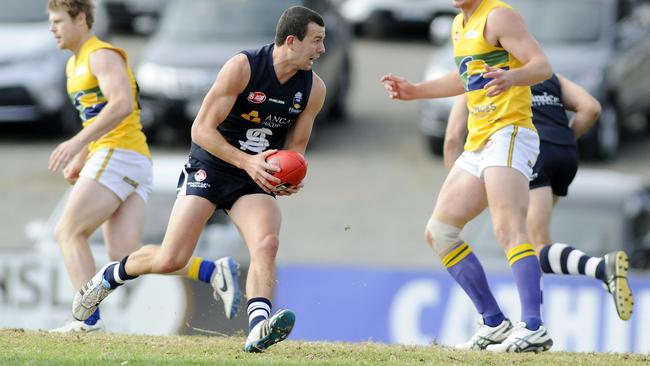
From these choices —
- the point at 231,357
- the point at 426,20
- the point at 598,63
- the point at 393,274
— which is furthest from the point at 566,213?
the point at 426,20

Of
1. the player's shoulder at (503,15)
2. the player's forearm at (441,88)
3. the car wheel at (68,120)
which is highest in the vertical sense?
the player's shoulder at (503,15)

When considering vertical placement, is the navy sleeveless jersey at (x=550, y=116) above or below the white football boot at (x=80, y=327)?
above

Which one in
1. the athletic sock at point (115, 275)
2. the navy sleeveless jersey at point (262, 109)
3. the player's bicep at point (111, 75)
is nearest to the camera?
the navy sleeveless jersey at point (262, 109)

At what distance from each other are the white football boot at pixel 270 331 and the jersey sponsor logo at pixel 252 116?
1252 mm

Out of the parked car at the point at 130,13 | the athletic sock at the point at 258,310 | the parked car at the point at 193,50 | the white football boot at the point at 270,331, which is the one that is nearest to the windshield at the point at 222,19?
the parked car at the point at 193,50

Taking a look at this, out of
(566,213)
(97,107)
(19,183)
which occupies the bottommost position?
(19,183)

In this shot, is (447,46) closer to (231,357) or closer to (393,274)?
(393,274)

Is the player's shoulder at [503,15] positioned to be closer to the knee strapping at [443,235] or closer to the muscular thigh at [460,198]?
the muscular thigh at [460,198]

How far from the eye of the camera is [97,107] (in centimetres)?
1027

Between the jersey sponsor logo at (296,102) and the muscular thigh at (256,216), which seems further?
the jersey sponsor logo at (296,102)

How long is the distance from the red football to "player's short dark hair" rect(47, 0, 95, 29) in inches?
84.9

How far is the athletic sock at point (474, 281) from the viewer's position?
972 centimetres

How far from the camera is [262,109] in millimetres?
9125

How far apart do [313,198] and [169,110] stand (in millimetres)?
2375
